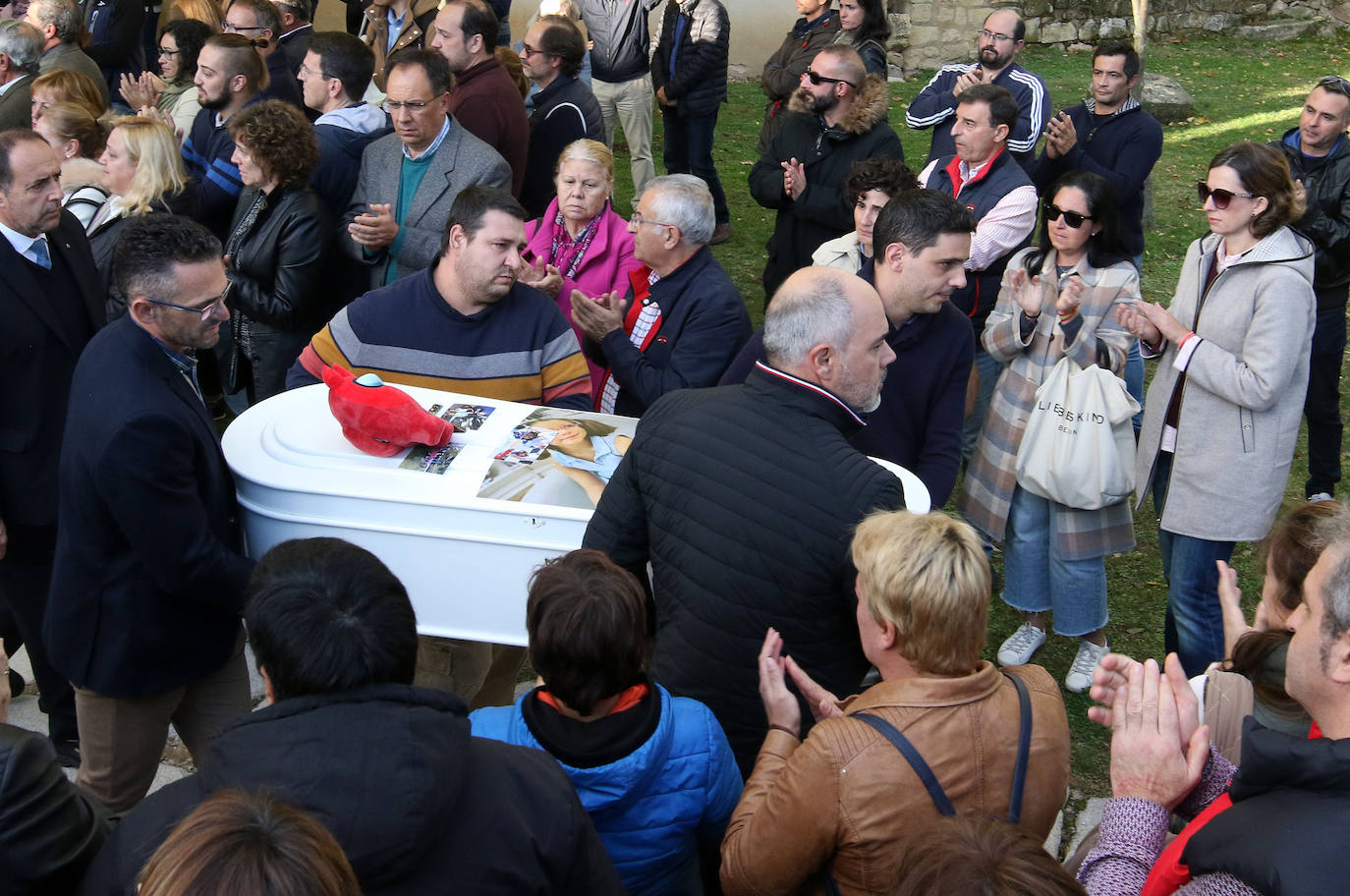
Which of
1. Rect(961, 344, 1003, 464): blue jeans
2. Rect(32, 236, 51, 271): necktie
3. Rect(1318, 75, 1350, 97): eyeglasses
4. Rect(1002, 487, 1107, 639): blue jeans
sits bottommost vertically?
Rect(1002, 487, 1107, 639): blue jeans

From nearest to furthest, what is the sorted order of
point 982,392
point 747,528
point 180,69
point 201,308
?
point 747,528
point 201,308
point 982,392
point 180,69

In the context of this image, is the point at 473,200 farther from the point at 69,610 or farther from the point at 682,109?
the point at 682,109

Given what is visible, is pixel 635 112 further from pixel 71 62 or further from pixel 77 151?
pixel 77 151

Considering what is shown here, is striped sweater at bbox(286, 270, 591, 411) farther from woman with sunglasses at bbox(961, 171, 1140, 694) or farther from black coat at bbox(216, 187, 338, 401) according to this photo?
woman with sunglasses at bbox(961, 171, 1140, 694)

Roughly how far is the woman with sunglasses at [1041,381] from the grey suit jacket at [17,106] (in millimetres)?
5011

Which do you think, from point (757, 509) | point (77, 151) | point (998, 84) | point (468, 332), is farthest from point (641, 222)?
point (998, 84)

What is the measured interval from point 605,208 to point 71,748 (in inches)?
110

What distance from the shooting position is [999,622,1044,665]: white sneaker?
450 centimetres

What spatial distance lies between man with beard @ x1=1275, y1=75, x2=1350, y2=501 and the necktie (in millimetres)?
5152

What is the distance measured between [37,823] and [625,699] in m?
0.98

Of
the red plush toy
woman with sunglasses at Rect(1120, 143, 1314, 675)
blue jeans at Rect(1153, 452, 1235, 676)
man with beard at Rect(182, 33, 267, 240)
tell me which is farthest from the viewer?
man with beard at Rect(182, 33, 267, 240)

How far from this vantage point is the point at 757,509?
8.20ft

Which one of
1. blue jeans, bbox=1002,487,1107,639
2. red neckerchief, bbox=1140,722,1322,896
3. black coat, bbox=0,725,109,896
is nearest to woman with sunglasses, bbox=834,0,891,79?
blue jeans, bbox=1002,487,1107,639

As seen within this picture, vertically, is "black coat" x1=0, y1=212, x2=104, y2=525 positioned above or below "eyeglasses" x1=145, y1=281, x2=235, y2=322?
below
